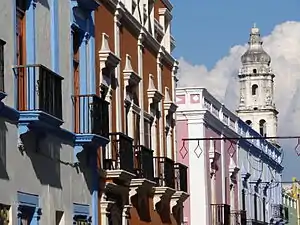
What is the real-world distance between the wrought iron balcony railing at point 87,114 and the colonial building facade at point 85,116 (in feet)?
0.06

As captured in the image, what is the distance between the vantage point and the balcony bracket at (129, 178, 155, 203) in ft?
74.7

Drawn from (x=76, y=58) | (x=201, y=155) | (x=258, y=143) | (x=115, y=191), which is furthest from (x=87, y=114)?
(x=258, y=143)

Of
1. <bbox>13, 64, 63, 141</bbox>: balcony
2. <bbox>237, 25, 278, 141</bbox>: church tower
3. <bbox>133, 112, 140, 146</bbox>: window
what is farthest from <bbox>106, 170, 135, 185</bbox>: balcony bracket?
<bbox>237, 25, 278, 141</bbox>: church tower

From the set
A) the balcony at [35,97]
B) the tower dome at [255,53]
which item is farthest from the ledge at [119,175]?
the tower dome at [255,53]

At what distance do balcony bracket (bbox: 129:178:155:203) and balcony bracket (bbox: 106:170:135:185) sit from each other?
951mm

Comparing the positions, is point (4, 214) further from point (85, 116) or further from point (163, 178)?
point (163, 178)

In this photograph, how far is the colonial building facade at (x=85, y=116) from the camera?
15578mm

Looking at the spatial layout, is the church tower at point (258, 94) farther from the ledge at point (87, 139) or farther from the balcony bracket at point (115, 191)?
the ledge at point (87, 139)

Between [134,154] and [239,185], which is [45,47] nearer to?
[134,154]

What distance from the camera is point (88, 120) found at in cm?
1859

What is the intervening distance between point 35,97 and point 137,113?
29.3ft

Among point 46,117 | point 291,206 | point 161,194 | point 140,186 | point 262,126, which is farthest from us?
point 262,126

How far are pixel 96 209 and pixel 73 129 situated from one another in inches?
93.5

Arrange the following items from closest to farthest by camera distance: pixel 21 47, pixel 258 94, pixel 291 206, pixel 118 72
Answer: pixel 21 47
pixel 118 72
pixel 291 206
pixel 258 94
